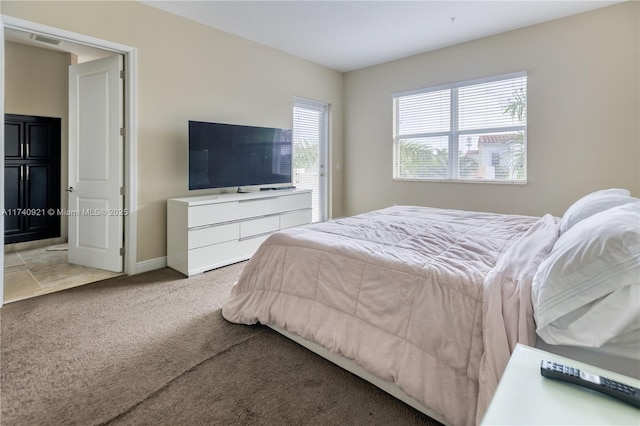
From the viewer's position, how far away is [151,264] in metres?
3.46

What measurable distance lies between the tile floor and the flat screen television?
52.9 inches

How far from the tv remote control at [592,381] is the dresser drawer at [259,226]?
3254 mm

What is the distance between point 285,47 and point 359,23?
118 centimetres

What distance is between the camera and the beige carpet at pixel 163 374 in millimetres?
1451

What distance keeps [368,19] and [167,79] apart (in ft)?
7.29

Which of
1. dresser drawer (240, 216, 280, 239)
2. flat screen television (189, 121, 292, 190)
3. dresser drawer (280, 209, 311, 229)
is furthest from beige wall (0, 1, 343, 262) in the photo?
dresser drawer (280, 209, 311, 229)

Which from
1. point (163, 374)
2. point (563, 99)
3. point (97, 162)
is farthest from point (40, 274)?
point (563, 99)

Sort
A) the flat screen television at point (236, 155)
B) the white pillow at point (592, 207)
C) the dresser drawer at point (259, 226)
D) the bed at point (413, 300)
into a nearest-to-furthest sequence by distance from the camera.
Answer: the bed at point (413, 300)
the white pillow at point (592, 207)
the flat screen television at point (236, 155)
the dresser drawer at point (259, 226)

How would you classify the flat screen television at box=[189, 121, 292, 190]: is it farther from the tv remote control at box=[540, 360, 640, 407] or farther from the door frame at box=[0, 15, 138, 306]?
the tv remote control at box=[540, 360, 640, 407]

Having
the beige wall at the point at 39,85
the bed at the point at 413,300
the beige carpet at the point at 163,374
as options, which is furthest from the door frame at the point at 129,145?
the beige wall at the point at 39,85

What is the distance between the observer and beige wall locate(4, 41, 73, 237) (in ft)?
13.8

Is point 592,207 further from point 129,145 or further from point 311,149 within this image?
point 311,149

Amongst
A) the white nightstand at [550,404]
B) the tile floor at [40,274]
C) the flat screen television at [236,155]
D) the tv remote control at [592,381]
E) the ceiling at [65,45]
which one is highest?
the ceiling at [65,45]

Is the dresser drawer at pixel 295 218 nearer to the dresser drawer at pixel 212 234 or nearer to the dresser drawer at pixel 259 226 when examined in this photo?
the dresser drawer at pixel 259 226
